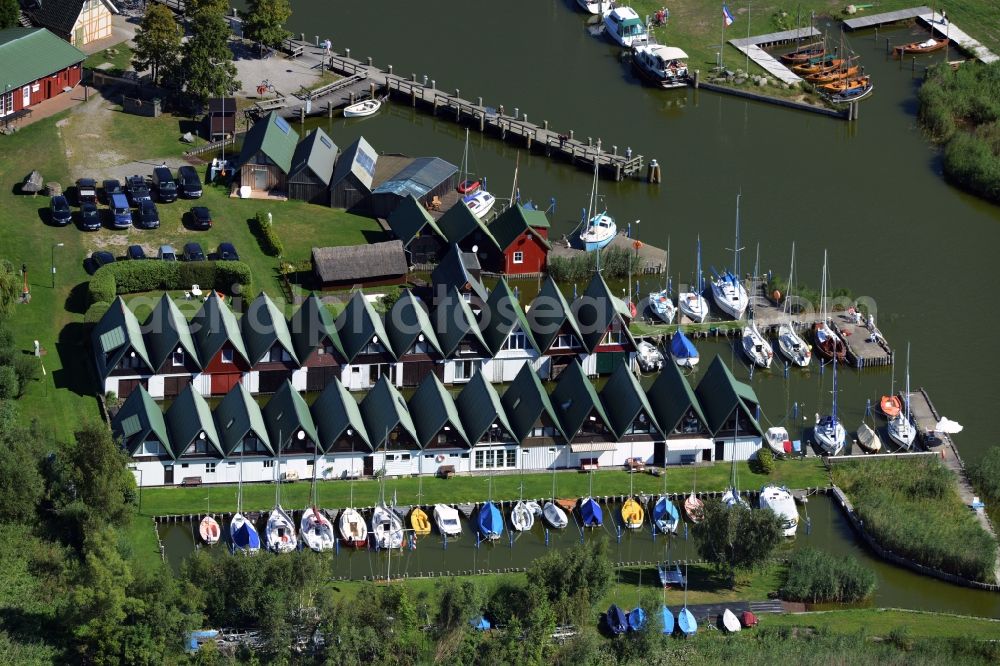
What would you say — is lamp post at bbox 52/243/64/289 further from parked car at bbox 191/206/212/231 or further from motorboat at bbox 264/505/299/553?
motorboat at bbox 264/505/299/553

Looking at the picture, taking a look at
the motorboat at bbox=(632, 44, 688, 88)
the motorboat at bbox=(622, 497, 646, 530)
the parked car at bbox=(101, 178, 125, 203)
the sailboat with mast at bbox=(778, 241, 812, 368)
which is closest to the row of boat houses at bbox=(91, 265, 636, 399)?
the motorboat at bbox=(622, 497, 646, 530)

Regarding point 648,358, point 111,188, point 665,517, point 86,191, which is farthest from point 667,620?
point 86,191

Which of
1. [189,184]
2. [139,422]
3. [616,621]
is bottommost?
[616,621]

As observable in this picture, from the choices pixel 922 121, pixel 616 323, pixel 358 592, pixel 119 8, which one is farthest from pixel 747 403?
pixel 119 8

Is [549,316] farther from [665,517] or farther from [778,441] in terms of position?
[665,517]

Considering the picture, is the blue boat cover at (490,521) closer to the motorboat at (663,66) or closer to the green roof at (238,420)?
the green roof at (238,420)

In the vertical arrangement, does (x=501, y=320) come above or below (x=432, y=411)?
above
